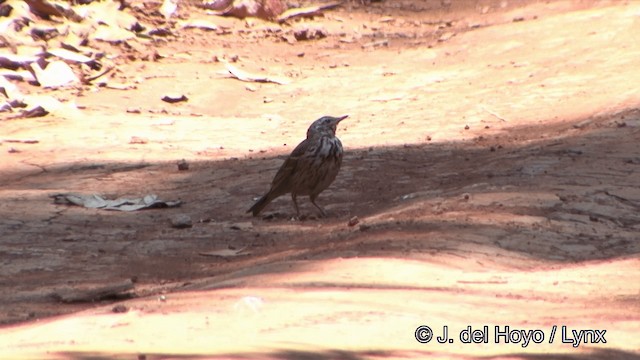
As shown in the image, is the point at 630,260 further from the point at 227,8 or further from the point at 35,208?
the point at 227,8

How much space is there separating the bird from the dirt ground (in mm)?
271

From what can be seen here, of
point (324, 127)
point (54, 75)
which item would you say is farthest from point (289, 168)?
point (54, 75)

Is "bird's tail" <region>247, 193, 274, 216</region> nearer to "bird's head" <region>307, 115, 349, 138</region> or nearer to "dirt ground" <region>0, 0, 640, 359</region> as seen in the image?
"dirt ground" <region>0, 0, 640, 359</region>

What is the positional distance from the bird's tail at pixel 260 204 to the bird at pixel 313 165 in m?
0.02

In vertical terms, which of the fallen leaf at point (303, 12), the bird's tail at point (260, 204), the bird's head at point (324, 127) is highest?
the fallen leaf at point (303, 12)

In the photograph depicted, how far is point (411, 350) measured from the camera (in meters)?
4.80

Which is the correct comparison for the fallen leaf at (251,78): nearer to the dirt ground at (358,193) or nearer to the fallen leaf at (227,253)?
the dirt ground at (358,193)

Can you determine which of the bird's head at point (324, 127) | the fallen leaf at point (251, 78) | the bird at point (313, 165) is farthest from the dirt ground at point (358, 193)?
the bird's head at point (324, 127)

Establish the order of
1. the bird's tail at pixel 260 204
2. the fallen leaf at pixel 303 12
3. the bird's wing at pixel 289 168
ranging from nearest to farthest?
the bird's wing at pixel 289 168 → the bird's tail at pixel 260 204 → the fallen leaf at pixel 303 12

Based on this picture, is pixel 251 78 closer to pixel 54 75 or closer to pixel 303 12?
pixel 54 75

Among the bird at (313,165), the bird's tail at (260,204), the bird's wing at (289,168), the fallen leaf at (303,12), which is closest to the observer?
the bird at (313,165)

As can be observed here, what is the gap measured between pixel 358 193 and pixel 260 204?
3.22ft

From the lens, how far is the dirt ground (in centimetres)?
532

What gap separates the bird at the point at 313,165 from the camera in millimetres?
9508
